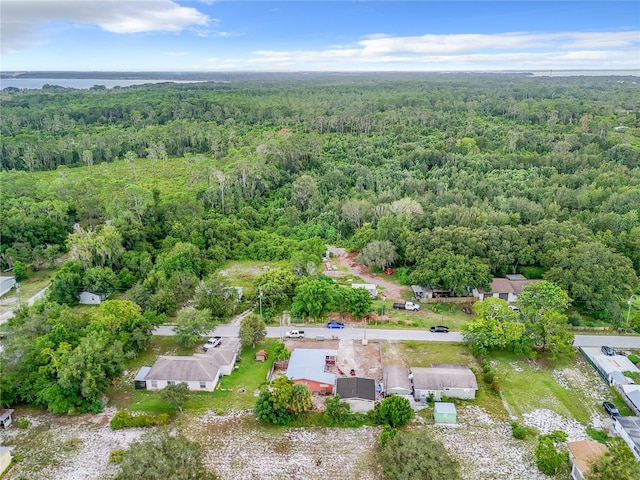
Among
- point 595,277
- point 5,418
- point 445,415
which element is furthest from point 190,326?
point 595,277

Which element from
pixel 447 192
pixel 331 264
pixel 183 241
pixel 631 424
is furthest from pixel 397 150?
pixel 631 424

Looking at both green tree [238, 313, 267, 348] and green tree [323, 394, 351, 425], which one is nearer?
green tree [323, 394, 351, 425]

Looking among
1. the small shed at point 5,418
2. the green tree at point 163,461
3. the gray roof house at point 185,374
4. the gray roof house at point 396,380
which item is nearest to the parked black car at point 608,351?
the gray roof house at point 396,380

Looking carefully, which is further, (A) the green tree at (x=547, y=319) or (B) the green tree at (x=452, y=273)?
(B) the green tree at (x=452, y=273)

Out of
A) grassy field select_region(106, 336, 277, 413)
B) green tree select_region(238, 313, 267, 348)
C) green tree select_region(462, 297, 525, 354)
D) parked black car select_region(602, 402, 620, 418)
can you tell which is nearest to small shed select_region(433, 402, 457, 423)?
green tree select_region(462, 297, 525, 354)

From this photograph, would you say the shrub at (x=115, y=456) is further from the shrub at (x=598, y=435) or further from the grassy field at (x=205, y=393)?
the shrub at (x=598, y=435)

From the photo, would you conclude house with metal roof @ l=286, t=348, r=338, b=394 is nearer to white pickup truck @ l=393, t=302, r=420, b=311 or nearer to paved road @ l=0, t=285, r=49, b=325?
white pickup truck @ l=393, t=302, r=420, b=311
